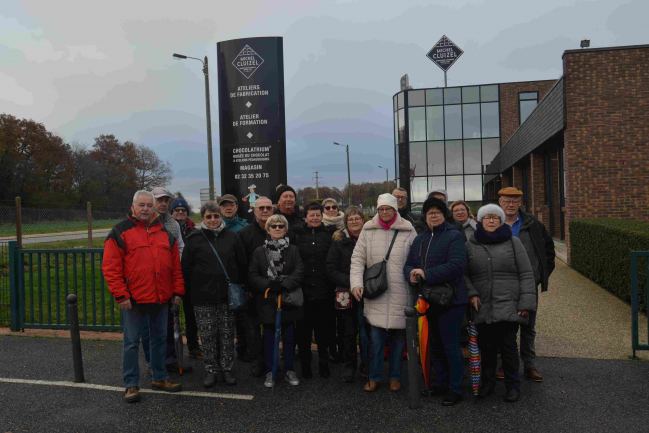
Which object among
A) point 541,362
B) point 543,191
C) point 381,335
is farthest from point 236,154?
point 543,191

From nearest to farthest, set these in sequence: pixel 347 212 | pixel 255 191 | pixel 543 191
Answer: pixel 347 212
pixel 255 191
pixel 543 191

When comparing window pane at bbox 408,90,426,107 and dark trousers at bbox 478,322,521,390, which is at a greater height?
window pane at bbox 408,90,426,107

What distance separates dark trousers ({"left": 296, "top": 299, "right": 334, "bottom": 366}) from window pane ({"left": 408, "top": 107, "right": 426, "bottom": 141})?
2635 centimetres

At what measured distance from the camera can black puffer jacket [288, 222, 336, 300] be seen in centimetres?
509

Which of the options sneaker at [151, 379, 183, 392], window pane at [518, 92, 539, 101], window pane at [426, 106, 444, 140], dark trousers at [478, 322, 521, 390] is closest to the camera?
dark trousers at [478, 322, 521, 390]

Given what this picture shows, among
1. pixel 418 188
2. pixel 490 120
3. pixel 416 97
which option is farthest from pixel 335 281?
pixel 490 120

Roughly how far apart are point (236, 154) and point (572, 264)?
26.5 feet

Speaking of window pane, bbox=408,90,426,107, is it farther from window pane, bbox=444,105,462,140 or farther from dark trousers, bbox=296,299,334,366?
dark trousers, bbox=296,299,334,366

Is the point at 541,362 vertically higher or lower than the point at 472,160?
lower

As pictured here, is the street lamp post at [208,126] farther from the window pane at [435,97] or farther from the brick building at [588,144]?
the window pane at [435,97]

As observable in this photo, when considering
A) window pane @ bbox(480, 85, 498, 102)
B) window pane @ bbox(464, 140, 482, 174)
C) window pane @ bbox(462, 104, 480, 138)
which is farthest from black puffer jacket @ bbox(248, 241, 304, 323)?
window pane @ bbox(480, 85, 498, 102)

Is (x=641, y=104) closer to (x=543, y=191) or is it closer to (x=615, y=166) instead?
(x=615, y=166)

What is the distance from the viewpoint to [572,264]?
11391 millimetres

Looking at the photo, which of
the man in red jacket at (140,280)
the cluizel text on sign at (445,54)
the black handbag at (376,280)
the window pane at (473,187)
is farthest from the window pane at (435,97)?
the man in red jacket at (140,280)
